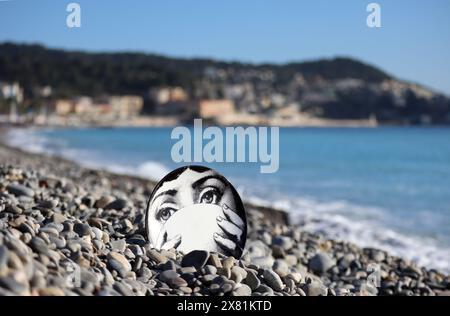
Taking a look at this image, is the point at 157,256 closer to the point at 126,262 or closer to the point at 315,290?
the point at 126,262

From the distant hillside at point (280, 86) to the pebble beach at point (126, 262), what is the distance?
59383 mm

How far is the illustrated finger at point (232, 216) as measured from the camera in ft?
10.9

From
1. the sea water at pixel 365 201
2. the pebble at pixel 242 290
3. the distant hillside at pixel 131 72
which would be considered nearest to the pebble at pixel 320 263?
the sea water at pixel 365 201

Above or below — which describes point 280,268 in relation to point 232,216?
below

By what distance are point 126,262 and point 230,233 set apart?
0.63 m

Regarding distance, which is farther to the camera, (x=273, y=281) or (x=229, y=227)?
(x=229, y=227)

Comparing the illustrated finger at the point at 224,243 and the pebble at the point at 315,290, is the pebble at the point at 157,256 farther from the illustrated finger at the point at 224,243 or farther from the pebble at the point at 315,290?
the pebble at the point at 315,290

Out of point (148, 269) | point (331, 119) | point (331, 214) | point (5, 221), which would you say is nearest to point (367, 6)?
point (148, 269)

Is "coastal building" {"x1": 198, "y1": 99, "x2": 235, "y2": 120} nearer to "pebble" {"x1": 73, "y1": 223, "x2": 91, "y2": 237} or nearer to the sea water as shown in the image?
the sea water

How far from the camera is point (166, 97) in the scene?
81.6 meters

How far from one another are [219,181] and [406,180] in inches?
581

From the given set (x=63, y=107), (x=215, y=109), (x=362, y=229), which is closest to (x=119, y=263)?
(x=362, y=229)

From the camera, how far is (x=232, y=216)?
3326mm

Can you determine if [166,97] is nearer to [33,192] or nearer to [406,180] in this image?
[406,180]
